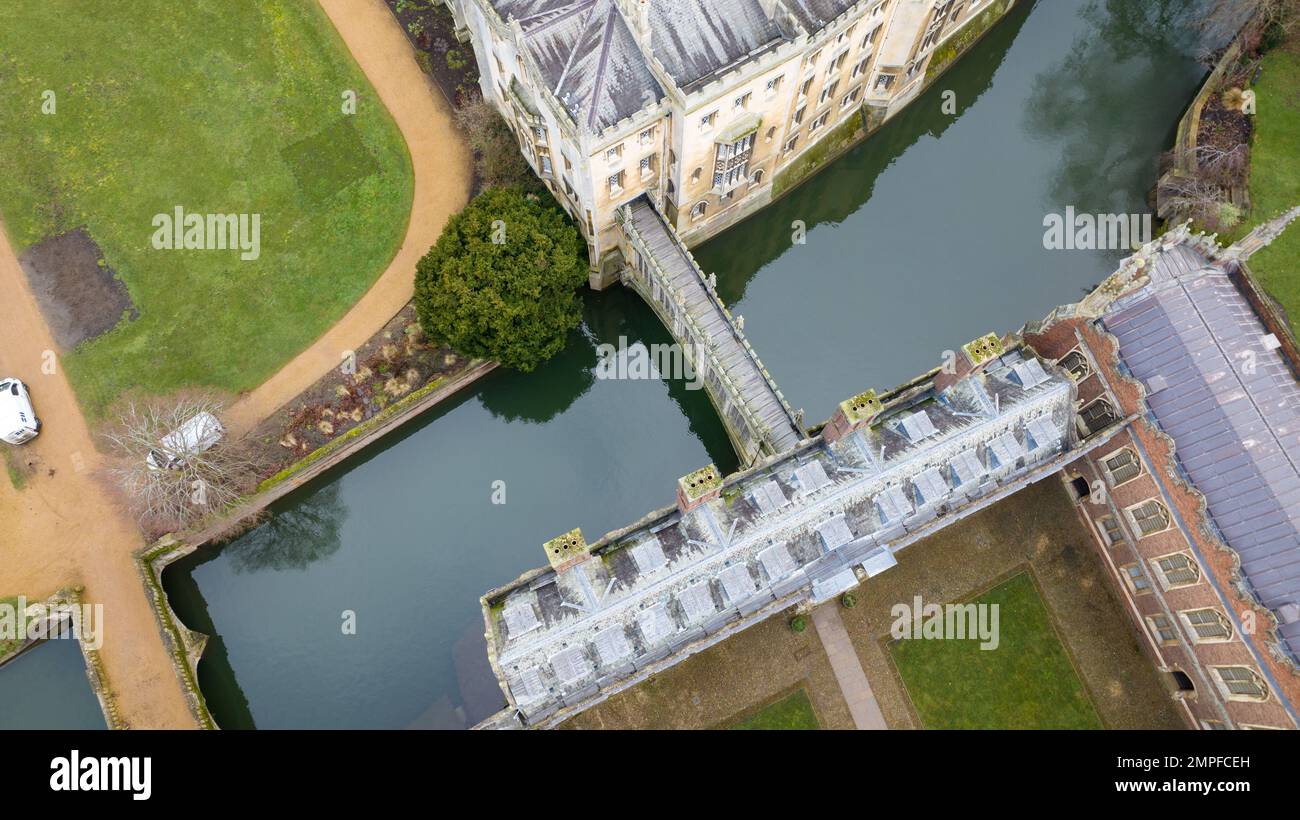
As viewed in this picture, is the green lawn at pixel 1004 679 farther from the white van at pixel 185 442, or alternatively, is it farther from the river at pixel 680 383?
the white van at pixel 185 442

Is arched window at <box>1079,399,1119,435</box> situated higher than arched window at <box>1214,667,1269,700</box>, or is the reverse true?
arched window at <box>1079,399,1119,435</box>

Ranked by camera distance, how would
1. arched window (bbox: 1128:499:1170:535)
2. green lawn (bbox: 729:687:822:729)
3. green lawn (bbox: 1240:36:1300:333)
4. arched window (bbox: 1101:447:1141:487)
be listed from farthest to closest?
green lawn (bbox: 1240:36:1300:333) → green lawn (bbox: 729:687:822:729) → arched window (bbox: 1101:447:1141:487) → arched window (bbox: 1128:499:1170:535)

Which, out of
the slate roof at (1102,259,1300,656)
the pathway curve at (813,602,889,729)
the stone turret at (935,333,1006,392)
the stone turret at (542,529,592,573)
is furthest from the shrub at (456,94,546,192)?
the slate roof at (1102,259,1300,656)

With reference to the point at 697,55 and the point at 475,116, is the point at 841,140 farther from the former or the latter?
the point at 475,116

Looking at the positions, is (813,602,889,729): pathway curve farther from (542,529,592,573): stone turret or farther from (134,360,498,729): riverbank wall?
(134,360,498,729): riverbank wall

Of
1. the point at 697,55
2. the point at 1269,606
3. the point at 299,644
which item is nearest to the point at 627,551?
the point at 299,644
